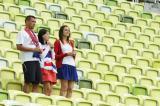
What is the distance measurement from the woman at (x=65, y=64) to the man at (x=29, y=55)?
1.21 feet

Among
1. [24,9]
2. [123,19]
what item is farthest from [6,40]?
[123,19]

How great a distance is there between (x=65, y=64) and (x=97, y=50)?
2.06 m

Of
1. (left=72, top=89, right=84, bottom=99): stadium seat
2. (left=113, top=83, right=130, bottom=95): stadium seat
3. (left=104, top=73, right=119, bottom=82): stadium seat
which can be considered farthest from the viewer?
(left=104, top=73, right=119, bottom=82): stadium seat

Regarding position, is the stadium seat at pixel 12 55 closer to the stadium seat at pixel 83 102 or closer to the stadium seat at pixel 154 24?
the stadium seat at pixel 83 102

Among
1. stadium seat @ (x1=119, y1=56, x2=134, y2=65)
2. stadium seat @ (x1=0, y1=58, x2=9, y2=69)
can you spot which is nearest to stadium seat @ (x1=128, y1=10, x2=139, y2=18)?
stadium seat @ (x1=119, y1=56, x2=134, y2=65)

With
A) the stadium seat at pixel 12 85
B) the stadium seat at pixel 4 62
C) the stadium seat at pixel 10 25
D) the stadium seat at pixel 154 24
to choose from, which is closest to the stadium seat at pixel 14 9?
the stadium seat at pixel 10 25

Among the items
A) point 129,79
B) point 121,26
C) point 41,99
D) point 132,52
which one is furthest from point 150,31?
point 41,99

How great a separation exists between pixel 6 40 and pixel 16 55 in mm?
387

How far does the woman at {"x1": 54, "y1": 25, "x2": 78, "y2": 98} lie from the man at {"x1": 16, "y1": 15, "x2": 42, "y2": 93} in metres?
0.37

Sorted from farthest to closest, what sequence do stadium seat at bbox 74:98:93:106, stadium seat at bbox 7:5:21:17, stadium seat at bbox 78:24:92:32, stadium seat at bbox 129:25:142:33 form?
stadium seat at bbox 129:25:142:33 → stadium seat at bbox 78:24:92:32 → stadium seat at bbox 7:5:21:17 → stadium seat at bbox 74:98:93:106

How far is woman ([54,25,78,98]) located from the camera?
904cm

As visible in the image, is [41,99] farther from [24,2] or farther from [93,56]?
[24,2]

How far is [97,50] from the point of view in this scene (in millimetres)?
11102

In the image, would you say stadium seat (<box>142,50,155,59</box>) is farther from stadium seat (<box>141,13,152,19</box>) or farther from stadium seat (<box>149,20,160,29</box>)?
stadium seat (<box>141,13,152,19</box>)
